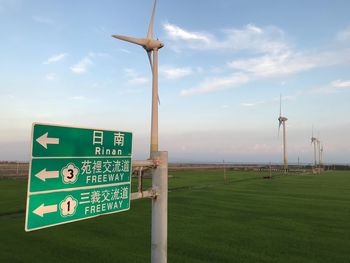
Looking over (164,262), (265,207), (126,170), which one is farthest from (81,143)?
(265,207)

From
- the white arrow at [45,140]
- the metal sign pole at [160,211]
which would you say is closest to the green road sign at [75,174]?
the white arrow at [45,140]

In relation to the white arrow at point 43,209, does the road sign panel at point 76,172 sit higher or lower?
higher

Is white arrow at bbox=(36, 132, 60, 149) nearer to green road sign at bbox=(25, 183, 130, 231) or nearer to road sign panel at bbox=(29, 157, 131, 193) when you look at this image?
road sign panel at bbox=(29, 157, 131, 193)

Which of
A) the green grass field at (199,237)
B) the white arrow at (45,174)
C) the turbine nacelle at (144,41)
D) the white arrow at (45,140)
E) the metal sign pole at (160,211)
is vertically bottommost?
the green grass field at (199,237)

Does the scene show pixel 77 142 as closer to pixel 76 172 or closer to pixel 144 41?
pixel 76 172

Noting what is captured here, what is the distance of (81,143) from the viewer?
3855mm

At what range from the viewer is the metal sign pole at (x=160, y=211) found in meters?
4.62

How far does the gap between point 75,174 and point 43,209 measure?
52 cm

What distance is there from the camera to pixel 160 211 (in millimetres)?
4684

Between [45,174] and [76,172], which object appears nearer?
[45,174]

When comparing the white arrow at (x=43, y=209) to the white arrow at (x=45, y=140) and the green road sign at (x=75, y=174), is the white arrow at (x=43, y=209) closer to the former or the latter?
the green road sign at (x=75, y=174)

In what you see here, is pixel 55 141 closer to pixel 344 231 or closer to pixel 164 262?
pixel 164 262

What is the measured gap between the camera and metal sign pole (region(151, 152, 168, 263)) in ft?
15.1

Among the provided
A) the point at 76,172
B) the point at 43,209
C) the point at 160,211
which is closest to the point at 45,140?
the point at 76,172
